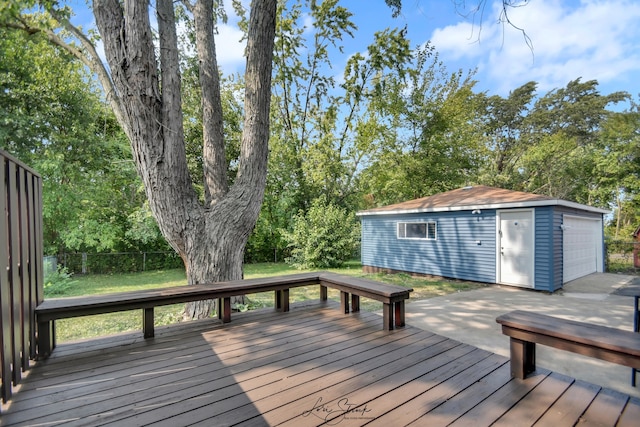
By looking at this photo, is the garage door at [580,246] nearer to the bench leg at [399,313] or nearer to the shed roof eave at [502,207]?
the shed roof eave at [502,207]

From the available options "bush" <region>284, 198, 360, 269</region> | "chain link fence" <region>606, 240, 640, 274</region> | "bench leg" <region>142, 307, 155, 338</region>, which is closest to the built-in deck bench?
"bench leg" <region>142, 307, 155, 338</region>

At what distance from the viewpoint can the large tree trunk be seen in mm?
3484

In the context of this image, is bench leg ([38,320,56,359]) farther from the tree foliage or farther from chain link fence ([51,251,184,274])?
chain link fence ([51,251,184,274])

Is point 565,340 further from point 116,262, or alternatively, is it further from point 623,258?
point 623,258

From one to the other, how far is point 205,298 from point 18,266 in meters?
1.56

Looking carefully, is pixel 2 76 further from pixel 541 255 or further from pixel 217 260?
pixel 541 255

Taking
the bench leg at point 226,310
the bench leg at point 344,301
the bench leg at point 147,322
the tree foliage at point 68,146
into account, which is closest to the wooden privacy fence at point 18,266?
the bench leg at point 147,322

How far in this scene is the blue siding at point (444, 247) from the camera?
7.85 m

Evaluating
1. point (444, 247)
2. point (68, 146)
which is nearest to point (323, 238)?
point (444, 247)

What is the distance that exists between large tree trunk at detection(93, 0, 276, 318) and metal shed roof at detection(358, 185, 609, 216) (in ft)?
20.1

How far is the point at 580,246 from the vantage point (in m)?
8.62

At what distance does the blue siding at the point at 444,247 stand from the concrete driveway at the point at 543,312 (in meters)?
0.81

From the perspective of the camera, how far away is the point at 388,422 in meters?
1.73

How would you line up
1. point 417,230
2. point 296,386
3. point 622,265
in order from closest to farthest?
point 296,386, point 417,230, point 622,265
